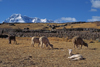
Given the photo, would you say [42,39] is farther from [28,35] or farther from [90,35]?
[28,35]

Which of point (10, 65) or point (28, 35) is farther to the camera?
point (28, 35)

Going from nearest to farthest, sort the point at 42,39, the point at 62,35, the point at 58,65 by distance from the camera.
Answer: the point at 58,65 → the point at 42,39 → the point at 62,35

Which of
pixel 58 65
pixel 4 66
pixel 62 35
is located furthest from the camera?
pixel 62 35

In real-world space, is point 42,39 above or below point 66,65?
above

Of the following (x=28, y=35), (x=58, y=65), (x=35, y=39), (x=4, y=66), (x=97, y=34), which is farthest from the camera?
(x=28, y=35)

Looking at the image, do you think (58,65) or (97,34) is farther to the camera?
(97,34)

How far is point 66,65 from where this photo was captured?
958 centimetres

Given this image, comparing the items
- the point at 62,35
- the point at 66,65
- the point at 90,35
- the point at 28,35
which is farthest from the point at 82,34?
the point at 66,65

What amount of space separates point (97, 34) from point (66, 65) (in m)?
25.5

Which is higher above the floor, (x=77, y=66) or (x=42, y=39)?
(x=42, y=39)

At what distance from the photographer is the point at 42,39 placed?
17.7 m

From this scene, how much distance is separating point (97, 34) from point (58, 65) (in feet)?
84.5

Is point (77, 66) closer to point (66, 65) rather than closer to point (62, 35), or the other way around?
point (66, 65)

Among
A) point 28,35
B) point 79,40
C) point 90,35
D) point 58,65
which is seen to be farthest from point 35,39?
point 28,35
